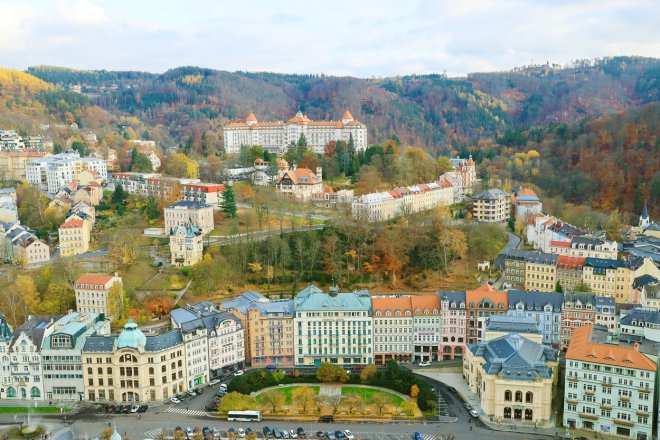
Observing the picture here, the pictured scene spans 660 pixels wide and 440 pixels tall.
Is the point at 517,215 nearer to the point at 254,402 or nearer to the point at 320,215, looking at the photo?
the point at 320,215

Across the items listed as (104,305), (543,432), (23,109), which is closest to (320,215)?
(104,305)

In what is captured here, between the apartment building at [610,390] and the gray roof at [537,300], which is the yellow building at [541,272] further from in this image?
the apartment building at [610,390]

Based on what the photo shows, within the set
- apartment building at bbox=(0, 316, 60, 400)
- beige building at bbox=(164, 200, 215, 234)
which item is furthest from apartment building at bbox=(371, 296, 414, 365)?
apartment building at bbox=(0, 316, 60, 400)

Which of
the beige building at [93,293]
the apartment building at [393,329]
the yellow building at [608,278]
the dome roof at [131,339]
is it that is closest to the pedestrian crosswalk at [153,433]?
the dome roof at [131,339]

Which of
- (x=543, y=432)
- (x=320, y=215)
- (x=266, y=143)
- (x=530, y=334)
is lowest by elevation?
(x=543, y=432)

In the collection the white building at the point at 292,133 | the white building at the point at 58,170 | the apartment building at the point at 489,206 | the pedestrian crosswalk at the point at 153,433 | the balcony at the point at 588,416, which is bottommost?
the pedestrian crosswalk at the point at 153,433

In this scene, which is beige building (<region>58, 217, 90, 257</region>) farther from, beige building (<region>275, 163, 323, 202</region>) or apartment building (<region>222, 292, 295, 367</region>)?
beige building (<region>275, 163, 323, 202</region>)
